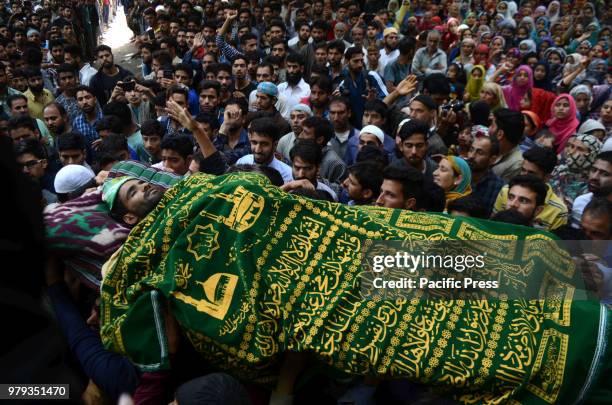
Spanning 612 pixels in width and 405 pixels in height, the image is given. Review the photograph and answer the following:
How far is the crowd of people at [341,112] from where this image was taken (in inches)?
131

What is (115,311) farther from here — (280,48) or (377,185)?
(280,48)

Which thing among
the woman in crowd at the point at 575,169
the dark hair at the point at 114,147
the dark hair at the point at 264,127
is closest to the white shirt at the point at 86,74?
the dark hair at the point at 114,147

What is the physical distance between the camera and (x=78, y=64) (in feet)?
26.4

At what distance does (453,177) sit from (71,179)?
8.55ft

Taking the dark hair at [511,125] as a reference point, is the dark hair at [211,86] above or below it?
below

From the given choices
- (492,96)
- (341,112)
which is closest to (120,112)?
(341,112)

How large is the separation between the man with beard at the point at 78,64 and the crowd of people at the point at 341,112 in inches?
1.1

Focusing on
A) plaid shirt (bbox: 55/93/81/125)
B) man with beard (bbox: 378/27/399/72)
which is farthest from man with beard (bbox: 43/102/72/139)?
man with beard (bbox: 378/27/399/72)

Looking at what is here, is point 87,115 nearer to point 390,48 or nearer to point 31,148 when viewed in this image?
point 31,148

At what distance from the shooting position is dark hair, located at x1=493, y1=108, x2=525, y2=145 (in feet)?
14.6

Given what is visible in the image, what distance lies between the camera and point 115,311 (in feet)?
6.39

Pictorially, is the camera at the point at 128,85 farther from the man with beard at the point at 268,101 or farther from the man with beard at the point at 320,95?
the man with beard at the point at 320,95

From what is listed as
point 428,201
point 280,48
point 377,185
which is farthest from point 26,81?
point 428,201

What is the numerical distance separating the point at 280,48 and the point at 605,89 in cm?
435
